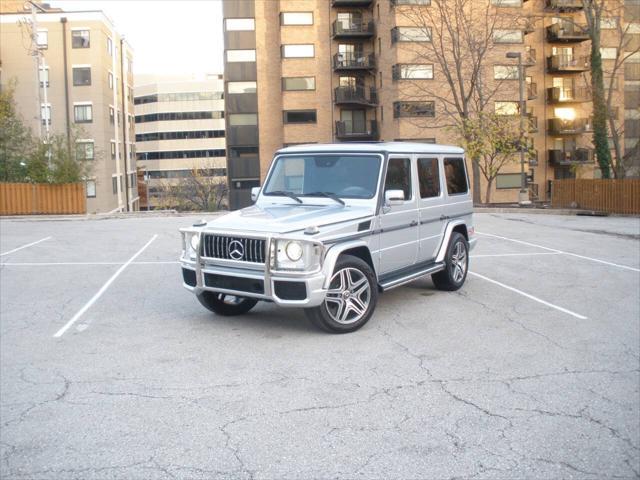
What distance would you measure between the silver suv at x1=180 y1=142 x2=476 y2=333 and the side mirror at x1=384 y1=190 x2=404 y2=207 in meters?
0.01

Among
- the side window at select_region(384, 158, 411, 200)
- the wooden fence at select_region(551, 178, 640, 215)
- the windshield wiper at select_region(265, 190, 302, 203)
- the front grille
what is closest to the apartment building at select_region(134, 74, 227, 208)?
the wooden fence at select_region(551, 178, 640, 215)

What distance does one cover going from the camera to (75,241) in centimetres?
1845

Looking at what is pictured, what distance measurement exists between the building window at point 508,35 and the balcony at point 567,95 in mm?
5588

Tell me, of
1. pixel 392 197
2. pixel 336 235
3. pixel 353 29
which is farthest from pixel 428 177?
pixel 353 29

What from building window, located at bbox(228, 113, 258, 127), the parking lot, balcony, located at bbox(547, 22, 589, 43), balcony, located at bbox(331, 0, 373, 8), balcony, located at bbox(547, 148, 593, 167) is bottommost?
the parking lot

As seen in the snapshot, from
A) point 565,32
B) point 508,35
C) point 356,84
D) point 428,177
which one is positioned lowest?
point 428,177

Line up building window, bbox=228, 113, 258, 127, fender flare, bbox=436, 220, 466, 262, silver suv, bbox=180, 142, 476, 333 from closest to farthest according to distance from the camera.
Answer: silver suv, bbox=180, 142, 476, 333
fender flare, bbox=436, 220, 466, 262
building window, bbox=228, 113, 258, 127

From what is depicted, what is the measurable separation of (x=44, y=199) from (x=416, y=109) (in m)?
23.8

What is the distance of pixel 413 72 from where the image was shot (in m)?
45.7

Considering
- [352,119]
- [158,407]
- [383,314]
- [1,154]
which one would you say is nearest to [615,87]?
[352,119]

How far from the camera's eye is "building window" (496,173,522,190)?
162 feet

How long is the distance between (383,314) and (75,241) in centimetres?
1174

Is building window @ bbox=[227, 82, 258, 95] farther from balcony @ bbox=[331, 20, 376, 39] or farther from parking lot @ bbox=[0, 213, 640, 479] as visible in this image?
parking lot @ bbox=[0, 213, 640, 479]

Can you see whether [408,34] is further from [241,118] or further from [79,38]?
[79,38]
